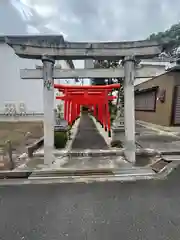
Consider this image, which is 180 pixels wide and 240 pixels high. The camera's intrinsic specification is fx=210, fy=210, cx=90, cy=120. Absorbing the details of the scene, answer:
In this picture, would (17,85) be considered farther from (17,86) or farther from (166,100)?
(166,100)

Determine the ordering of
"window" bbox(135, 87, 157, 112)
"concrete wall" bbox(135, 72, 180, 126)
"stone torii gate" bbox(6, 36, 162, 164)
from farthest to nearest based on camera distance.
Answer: "window" bbox(135, 87, 157, 112) → "concrete wall" bbox(135, 72, 180, 126) → "stone torii gate" bbox(6, 36, 162, 164)

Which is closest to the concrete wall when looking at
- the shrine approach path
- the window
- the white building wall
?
the window

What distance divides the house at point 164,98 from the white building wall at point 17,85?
909 cm

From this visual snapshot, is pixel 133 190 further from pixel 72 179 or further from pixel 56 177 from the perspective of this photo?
pixel 56 177

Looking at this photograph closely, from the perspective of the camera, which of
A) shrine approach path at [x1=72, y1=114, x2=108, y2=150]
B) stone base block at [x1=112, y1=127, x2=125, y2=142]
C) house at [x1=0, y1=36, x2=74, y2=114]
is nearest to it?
shrine approach path at [x1=72, y1=114, x2=108, y2=150]

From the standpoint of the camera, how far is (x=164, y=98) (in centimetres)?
1423

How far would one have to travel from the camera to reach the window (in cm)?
1678

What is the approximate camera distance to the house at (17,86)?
17234 millimetres

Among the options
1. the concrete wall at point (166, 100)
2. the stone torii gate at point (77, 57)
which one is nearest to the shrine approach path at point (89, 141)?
the stone torii gate at point (77, 57)

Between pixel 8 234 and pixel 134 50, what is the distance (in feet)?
19.0

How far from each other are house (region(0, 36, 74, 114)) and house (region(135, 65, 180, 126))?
29.8 feet

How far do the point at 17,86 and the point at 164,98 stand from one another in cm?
1155

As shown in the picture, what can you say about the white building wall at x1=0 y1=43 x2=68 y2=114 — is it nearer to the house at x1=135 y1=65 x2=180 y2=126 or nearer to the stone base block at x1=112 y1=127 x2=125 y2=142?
the house at x1=135 y1=65 x2=180 y2=126

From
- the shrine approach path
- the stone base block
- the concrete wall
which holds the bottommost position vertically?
the shrine approach path
